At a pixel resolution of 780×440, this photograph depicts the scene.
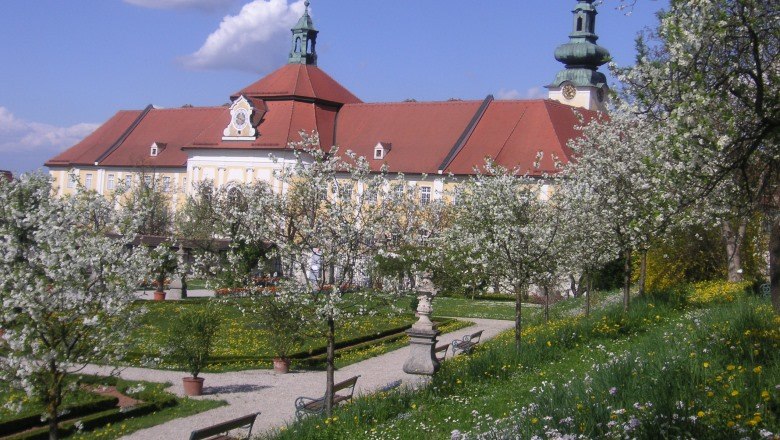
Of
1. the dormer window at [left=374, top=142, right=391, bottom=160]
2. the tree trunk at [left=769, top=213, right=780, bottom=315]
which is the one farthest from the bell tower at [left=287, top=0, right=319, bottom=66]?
the tree trunk at [left=769, top=213, right=780, bottom=315]

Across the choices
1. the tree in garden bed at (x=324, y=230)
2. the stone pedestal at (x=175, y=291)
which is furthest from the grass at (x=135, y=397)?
the stone pedestal at (x=175, y=291)

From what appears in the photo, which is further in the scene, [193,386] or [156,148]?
[156,148]

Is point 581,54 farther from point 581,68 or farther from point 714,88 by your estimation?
point 714,88

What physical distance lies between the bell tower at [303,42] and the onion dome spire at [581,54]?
1569cm

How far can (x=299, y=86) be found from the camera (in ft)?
180

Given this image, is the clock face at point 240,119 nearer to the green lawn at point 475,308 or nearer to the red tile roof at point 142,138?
the red tile roof at point 142,138

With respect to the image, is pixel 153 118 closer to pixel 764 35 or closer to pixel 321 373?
pixel 321 373

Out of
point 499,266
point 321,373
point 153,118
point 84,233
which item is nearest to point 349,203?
point 84,233

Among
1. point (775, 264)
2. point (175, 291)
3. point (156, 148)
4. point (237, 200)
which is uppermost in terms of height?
point (156, 148)

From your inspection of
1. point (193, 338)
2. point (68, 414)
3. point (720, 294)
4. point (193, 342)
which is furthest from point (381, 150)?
point (68, 414)

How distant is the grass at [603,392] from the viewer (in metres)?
6.89

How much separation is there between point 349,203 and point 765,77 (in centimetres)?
620

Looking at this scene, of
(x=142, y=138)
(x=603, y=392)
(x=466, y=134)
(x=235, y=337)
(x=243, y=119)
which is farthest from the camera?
(x=142, y=138)

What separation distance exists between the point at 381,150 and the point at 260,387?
35.4 meters
